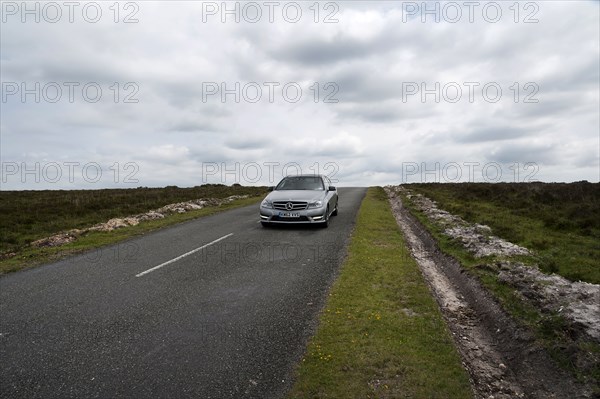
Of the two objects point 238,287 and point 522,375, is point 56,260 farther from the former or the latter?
point 522,375

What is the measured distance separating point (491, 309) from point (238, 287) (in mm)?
4274

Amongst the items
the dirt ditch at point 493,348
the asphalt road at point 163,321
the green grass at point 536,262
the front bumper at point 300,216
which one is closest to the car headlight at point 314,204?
the front bumper at point 300,216

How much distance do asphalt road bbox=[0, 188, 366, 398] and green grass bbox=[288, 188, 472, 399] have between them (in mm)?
281

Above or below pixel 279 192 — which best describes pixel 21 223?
below

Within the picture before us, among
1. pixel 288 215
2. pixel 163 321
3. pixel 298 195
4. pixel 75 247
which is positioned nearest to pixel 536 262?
pixel 288 215

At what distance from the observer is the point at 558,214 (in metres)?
18.5

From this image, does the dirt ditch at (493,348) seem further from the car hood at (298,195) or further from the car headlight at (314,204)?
the car hood at (298,195)

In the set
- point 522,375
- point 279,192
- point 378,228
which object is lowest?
point 522,375

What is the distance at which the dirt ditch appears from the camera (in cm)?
426

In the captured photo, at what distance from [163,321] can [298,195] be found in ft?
29.6

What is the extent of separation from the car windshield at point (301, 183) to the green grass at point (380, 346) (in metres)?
7.56

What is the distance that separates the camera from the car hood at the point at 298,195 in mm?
13992

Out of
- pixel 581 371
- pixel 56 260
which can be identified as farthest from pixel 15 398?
pixel 56 260

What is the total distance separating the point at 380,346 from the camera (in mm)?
4910
